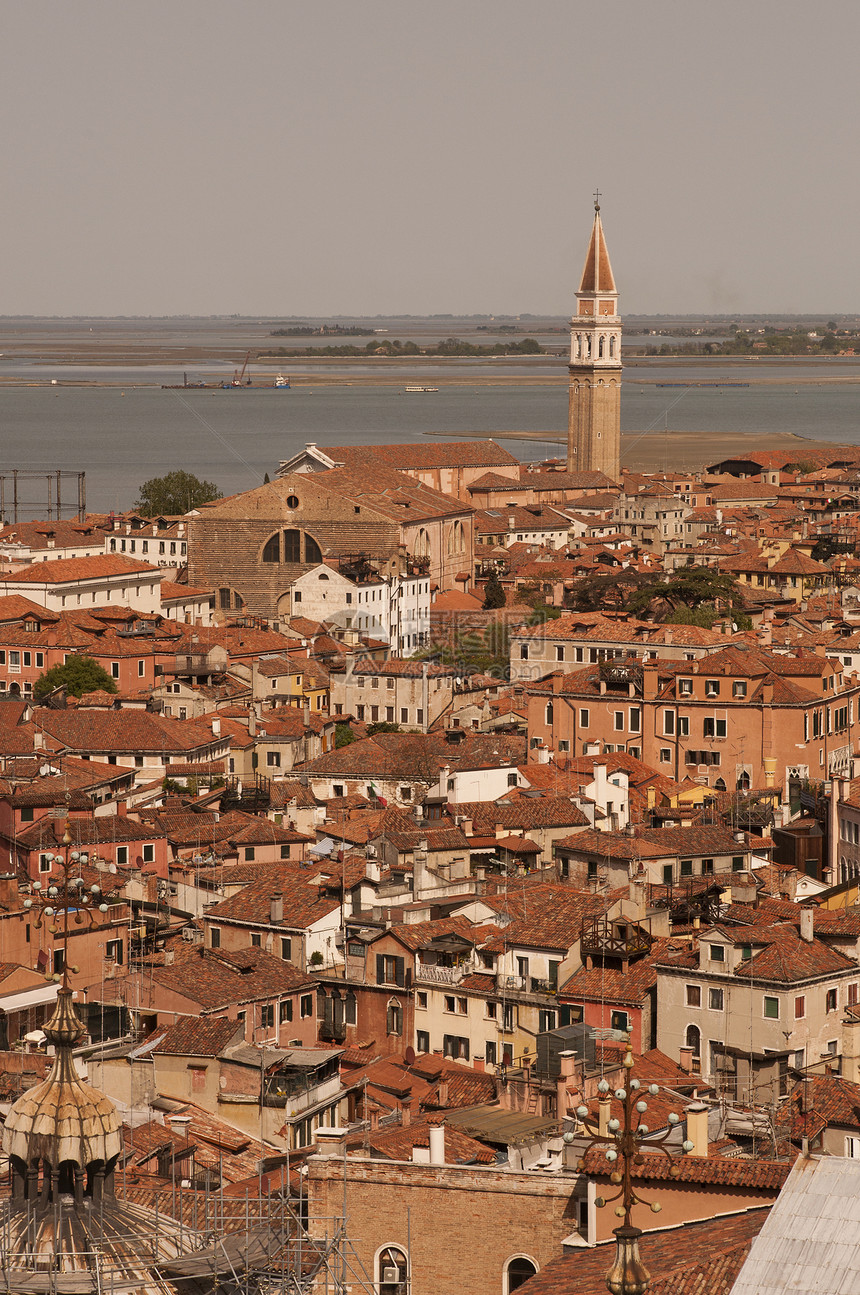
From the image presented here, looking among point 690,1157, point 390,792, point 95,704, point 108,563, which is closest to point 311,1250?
point 690,1157

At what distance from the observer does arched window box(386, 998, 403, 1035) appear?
17.3 meters

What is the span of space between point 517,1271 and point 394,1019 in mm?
7057

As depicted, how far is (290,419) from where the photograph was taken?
14388cm

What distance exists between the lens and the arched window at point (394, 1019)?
17344mm

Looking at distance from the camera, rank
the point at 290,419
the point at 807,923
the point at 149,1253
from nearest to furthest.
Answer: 1. the point at 149,1253
2. the point at 807,923
3. the point at 290,419

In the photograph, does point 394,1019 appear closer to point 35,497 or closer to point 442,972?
point 442,972

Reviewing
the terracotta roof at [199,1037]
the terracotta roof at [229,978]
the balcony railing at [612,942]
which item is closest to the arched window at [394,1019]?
the terracotta roof at [229,978]

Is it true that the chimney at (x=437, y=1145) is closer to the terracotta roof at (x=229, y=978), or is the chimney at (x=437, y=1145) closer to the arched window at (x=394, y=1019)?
the terracotta roof at (x=229, y=978)

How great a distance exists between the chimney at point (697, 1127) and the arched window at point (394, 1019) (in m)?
6.46

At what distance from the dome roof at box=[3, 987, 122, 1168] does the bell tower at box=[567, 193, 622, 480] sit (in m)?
79.7

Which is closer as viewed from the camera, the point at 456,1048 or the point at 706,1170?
the point at 706,1170

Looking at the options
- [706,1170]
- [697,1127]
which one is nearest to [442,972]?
[697,1127]

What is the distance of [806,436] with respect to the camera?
125 metres

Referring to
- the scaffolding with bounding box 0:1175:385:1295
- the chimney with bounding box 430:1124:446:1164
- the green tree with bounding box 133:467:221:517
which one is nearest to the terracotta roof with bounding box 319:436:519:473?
the green tree with bounding box 133:467:221:517
